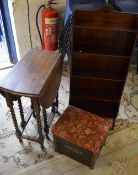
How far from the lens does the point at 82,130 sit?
1632mm

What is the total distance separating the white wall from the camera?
7.75 feet

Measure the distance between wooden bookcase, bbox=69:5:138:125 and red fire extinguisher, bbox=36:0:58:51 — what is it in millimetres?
838

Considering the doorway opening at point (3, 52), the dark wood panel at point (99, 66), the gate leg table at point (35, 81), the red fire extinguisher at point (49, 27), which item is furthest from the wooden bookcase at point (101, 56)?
the doorway opening at point (3, 52)

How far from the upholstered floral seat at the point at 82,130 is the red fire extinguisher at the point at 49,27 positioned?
1.12 metres

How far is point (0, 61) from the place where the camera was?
2.94 metres

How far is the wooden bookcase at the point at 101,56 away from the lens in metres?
1.49

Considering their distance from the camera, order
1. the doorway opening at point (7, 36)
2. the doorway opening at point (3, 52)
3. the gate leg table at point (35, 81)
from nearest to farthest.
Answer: the gate leg table at point (35, 81)
the doorway opening at point (7, 36)
the doorway opening at point (3, 52)

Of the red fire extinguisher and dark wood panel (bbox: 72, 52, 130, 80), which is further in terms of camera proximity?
the red fire extinguisher

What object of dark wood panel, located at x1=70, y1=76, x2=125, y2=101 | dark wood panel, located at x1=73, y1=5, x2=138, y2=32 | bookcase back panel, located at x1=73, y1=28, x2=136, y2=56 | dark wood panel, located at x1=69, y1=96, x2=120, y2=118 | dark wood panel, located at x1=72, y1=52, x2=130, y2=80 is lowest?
dark wood panel, located at x1=69, y1=96, x2=120, y2=118

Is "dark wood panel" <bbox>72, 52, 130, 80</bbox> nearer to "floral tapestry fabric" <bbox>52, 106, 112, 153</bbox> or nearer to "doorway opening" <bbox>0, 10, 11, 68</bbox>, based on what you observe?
Answer: "floral tapestry fabric" <bbox>52, 106, 112, 153</bbox>

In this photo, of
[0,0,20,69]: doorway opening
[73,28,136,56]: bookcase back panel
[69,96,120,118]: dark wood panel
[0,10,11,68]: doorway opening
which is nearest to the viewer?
[73,28,136,56]: bookcase back panel

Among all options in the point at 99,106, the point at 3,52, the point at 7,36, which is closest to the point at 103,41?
the point at 99,106

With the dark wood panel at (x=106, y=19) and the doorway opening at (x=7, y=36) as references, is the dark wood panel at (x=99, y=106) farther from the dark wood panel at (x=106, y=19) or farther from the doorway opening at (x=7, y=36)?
the doorway opening at (x=7, y=36)

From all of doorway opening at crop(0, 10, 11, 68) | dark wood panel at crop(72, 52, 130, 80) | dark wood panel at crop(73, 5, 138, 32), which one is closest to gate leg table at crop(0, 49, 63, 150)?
dark wood panel at crop(72, 52, 130, 80)
